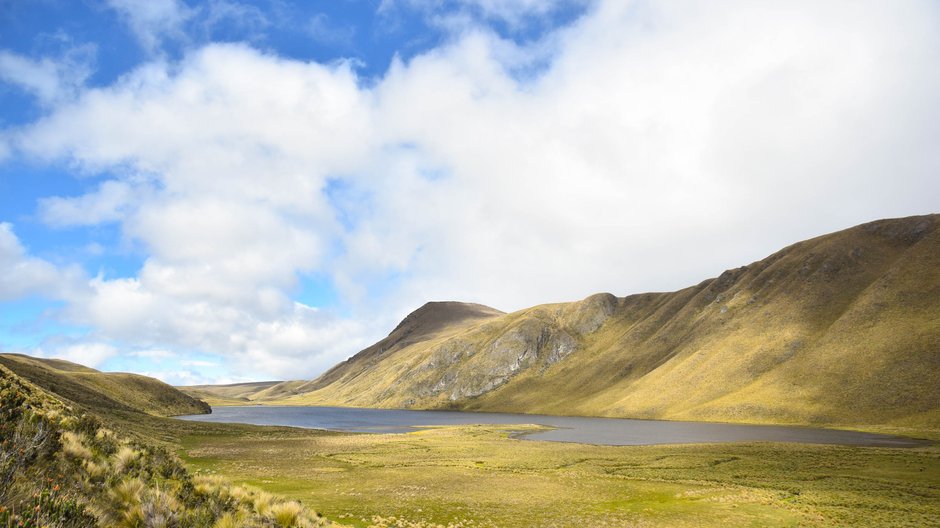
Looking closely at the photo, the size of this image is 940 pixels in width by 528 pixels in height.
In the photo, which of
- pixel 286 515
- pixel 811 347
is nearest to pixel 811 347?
pixel 811 347

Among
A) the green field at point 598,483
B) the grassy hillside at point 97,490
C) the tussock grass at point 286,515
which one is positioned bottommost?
the green field at point 598,483

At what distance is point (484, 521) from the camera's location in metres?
27.4

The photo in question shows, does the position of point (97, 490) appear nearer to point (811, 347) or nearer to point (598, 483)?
point (598, 483)

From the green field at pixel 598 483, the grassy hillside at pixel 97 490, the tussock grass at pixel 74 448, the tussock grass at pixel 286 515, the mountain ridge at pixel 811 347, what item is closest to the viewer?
the grassy hillside at pixel 97 490

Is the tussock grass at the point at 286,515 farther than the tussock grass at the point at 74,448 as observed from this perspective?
Yes

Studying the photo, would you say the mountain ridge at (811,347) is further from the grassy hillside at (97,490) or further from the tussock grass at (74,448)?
the tussock grass at (74,448)

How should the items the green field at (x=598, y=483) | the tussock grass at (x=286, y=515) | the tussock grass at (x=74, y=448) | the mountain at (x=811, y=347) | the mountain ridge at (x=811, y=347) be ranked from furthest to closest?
the mountain ridge at (x=811, y=347)
the mountain at (x=811, y=347)
the green field at (x=598, y=483)
the tussock grass at (x=286, y=515)
the tussock grass at (x=74, y=448)

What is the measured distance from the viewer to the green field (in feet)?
Answer: 93.7

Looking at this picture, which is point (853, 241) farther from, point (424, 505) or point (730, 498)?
point (424, 505)

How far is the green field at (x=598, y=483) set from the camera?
2856cm

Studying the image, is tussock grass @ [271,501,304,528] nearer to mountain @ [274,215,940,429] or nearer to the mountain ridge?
the mountain ridge

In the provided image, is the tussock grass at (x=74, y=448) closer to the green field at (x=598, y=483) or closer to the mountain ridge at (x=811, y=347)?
the green field at (x=598, y=483)

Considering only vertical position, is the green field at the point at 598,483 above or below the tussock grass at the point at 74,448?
below

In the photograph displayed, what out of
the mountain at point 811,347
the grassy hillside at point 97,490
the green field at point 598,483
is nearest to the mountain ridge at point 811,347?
the mountain at point 811,347
